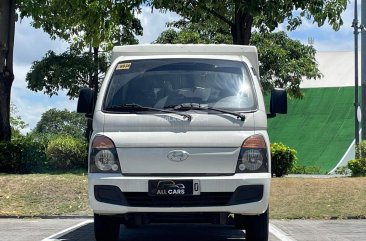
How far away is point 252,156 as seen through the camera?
793cm

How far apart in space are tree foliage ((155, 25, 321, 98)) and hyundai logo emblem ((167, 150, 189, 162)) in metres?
20.6

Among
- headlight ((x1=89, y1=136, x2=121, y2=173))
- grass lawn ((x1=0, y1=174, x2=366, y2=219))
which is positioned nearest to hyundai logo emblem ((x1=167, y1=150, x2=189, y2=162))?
headlight ((x1=89, y1=136, x2=121, y2=173))

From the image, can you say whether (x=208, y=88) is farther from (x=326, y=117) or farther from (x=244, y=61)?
(x=326, y=117)

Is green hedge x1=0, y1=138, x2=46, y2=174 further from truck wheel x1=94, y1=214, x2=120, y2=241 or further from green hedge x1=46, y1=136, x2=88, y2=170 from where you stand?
truck wheel x1=94, y1=214, x2=120, y2=241

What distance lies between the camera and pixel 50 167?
1919cm

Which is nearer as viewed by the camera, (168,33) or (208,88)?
(208,88)

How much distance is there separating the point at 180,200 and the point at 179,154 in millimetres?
498

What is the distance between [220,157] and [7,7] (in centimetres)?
1331

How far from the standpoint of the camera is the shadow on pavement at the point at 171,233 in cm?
994

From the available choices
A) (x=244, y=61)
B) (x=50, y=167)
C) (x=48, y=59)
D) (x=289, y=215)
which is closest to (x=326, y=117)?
(x=48, y=59)

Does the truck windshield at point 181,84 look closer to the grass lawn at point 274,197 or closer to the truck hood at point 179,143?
the truck hood at point 179,143

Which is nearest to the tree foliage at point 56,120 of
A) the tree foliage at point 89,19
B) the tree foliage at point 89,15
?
the tree foliage at point 89,19

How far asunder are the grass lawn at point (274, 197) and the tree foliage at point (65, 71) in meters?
13.4

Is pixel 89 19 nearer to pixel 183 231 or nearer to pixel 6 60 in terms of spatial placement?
pixel 6 60
